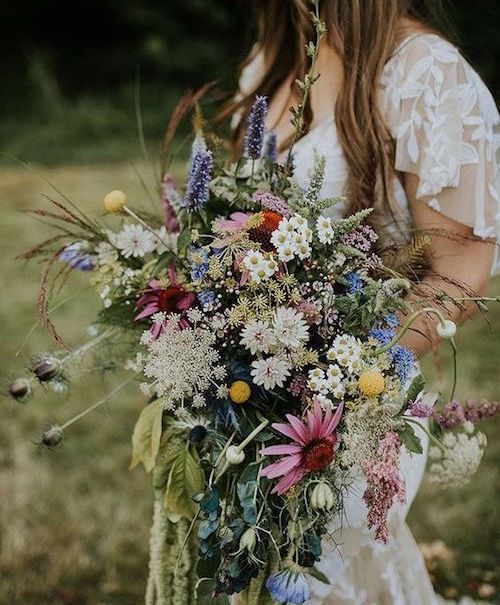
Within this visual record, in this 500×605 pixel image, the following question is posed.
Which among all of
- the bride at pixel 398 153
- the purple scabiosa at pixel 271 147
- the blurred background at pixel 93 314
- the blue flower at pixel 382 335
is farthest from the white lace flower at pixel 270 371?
the purple scabiosa at pixel 271 147

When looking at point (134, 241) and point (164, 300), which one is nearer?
point (164, 300)

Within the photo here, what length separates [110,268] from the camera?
6.14 ft

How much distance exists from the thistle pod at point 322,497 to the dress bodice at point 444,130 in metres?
0.67

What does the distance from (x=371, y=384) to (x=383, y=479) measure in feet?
0.48

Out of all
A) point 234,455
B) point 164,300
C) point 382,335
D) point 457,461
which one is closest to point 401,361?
point 382,335

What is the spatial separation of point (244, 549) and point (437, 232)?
0.70 metres

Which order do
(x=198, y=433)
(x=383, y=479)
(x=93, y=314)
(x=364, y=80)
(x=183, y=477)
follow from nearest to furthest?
(x=383, y=479), (x=198, y=433), (x=183, y=477), (x=364, y=80), (x=93, y=314)

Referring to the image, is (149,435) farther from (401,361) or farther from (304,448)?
(401,361)

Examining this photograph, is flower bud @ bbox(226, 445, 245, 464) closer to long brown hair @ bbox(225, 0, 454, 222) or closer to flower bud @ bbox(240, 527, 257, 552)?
flower bud @ bbox(240, 527, 257, 552)

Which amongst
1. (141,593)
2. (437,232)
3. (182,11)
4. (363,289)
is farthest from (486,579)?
(182,11)

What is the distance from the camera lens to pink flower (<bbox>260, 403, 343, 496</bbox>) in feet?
4.95

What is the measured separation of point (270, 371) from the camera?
1.53 metres

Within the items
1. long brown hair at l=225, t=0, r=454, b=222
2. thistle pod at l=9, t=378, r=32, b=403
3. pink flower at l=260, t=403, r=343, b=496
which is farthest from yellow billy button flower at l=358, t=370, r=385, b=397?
thistle pod at l=9, t=378, r=32, b=403

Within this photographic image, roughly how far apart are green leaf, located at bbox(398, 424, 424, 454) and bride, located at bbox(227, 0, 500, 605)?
34 centimetres
